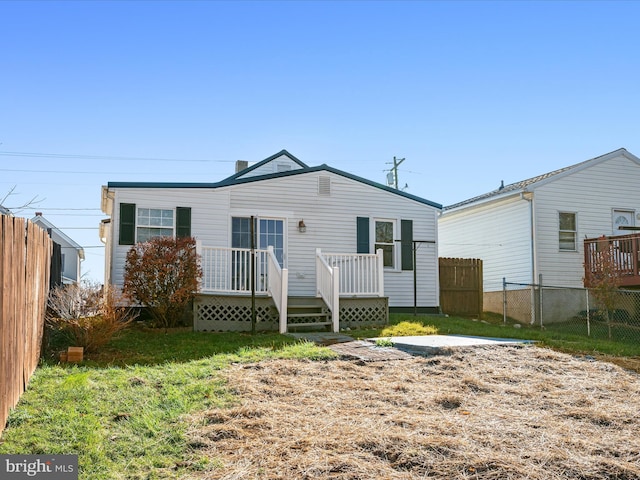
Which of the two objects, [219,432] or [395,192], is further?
[395,192]

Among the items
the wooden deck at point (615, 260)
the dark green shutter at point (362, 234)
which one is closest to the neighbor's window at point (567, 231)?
the wooden deck at point (615, 260)

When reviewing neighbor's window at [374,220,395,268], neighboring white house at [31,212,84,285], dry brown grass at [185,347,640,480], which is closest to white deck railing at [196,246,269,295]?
neighbor's window at [374,220,395,268]

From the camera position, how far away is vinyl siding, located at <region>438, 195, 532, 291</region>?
1808 centimetres

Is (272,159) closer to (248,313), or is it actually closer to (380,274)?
(380,274)

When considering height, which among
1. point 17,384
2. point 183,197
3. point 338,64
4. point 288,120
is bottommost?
point 17,384

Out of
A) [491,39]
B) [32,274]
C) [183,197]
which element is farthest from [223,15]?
[32,274]

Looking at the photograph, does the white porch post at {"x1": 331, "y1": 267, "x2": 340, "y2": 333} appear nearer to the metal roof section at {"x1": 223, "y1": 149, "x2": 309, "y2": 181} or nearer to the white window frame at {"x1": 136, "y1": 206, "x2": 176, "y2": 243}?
the white window frame at {"x1": 136, "y1": 206, "x2": 176, "y2": 243}

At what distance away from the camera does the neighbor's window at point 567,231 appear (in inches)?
718

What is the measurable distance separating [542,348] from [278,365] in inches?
184

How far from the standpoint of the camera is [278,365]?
8.23m

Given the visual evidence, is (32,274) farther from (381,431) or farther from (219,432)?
(381,431)

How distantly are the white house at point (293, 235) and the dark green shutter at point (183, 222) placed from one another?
0.07 ft

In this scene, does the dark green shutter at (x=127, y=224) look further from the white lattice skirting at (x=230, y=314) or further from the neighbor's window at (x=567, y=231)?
the neighbor's window at (x=567, y=231)

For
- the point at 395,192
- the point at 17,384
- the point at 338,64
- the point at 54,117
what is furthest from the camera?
the point at 395,192
